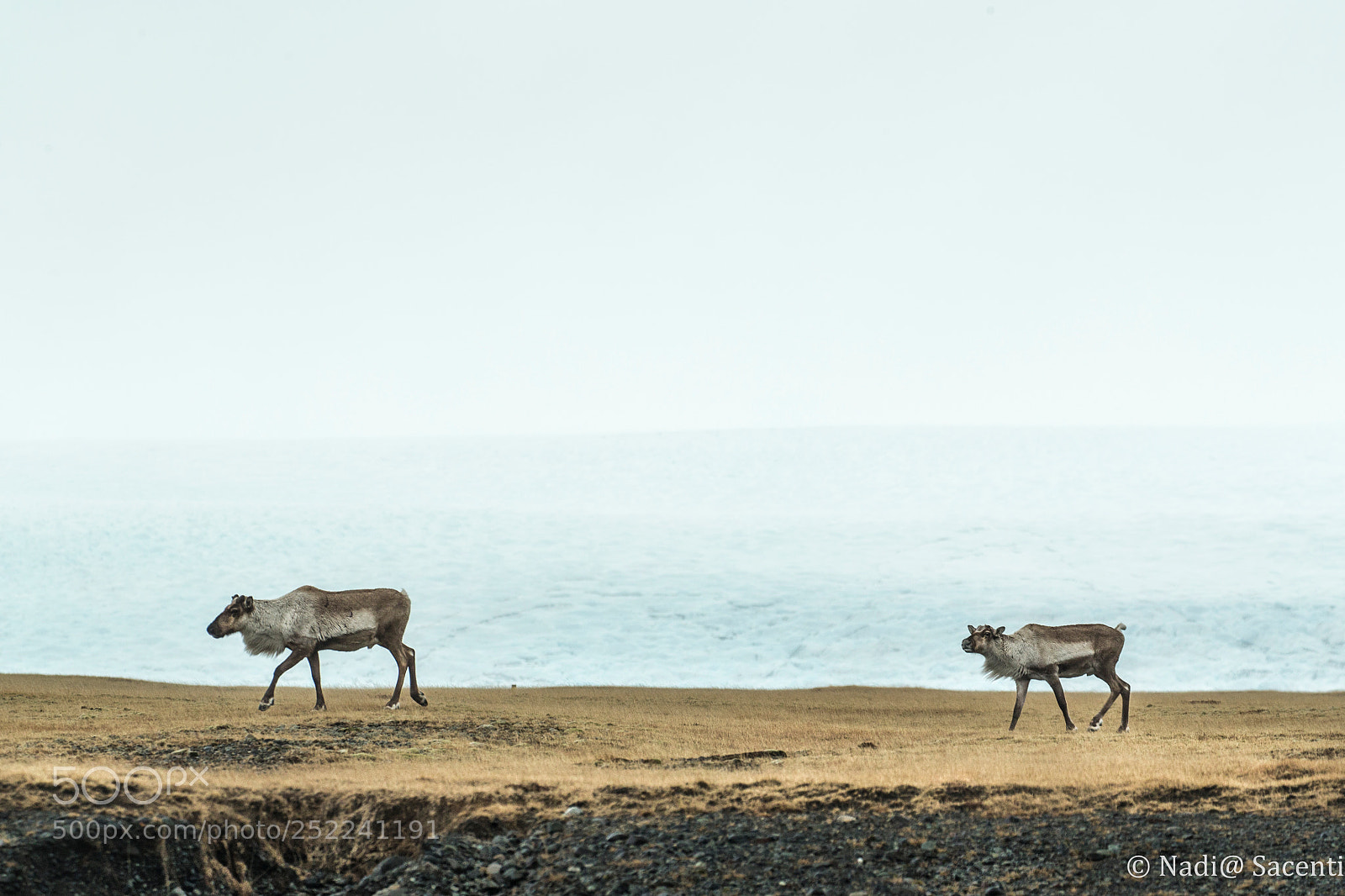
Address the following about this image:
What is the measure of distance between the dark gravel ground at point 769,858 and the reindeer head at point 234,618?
729 centimetres

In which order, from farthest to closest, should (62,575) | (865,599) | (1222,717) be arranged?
1. (62,575)
2. (865,599)
3. (1222,717)

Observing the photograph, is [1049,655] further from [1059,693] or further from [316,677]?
[316,677]

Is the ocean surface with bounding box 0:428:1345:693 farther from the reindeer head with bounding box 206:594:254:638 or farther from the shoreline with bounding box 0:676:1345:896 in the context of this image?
the shoreline with bounding box 0:676:1345:896

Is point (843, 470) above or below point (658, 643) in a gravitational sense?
above

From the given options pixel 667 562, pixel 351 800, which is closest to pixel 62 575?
pixel 667 562

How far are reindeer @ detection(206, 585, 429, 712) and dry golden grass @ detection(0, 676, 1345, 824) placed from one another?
35.6 inches

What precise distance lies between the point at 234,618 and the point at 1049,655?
451 inches

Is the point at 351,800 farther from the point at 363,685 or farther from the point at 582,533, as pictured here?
the point at 582,533

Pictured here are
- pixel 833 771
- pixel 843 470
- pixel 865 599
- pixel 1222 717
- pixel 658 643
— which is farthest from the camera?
pixel 843 470

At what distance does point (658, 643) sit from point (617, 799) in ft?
56.4

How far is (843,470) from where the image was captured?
4519 centimetres

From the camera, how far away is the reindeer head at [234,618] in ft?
58.4

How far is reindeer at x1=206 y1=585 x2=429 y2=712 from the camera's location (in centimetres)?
1781

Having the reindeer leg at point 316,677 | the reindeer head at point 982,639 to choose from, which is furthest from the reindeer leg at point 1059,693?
the reindeer leg at point 316,677
